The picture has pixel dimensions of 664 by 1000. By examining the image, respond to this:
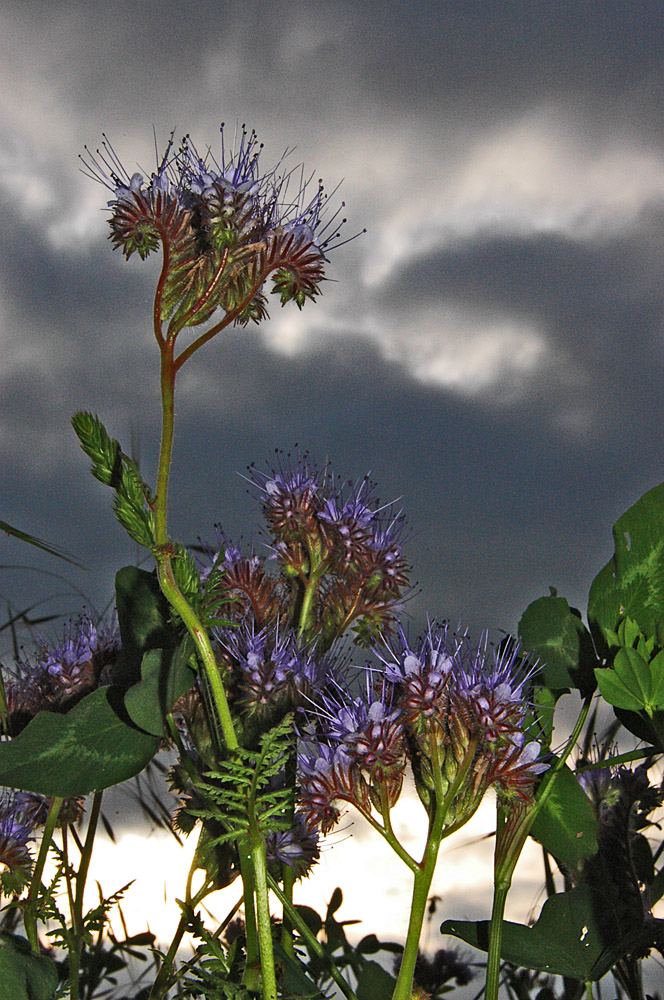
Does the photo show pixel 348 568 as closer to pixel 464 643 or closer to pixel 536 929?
pixel 464 643

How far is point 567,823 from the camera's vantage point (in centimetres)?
149

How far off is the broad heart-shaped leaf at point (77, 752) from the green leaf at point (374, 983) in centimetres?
67

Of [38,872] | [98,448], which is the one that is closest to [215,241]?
[98,448]

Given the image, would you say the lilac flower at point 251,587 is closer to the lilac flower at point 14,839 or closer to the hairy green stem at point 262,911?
the lilac flower at point 14,839

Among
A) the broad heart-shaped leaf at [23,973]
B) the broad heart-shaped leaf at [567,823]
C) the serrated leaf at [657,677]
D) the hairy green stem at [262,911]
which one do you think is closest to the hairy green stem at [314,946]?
the hairy green stem at [262,911]

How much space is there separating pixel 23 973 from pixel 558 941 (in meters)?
0.86

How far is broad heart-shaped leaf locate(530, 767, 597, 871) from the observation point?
1479 mm

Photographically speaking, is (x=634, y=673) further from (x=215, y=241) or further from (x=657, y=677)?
(x=215, y=241)

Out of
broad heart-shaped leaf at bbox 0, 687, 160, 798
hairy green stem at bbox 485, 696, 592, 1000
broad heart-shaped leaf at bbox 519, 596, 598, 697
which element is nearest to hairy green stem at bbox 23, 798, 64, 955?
broad heart-shaped leaf at bbox 0, 687, 160, 798

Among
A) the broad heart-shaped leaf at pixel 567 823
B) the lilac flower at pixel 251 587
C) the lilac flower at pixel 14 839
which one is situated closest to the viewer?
the broad heart-shaped leaf at pixel 567 823

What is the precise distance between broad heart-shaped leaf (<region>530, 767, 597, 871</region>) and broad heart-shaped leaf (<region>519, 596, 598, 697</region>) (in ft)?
0.48

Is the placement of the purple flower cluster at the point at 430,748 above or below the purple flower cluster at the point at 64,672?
below

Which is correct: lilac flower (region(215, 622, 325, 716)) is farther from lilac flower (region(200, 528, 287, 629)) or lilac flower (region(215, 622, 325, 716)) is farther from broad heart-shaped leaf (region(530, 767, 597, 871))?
broad heart-shaped leaf (region(530, 767, 597, 871))

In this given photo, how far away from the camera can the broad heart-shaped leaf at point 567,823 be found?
1.48 meters
